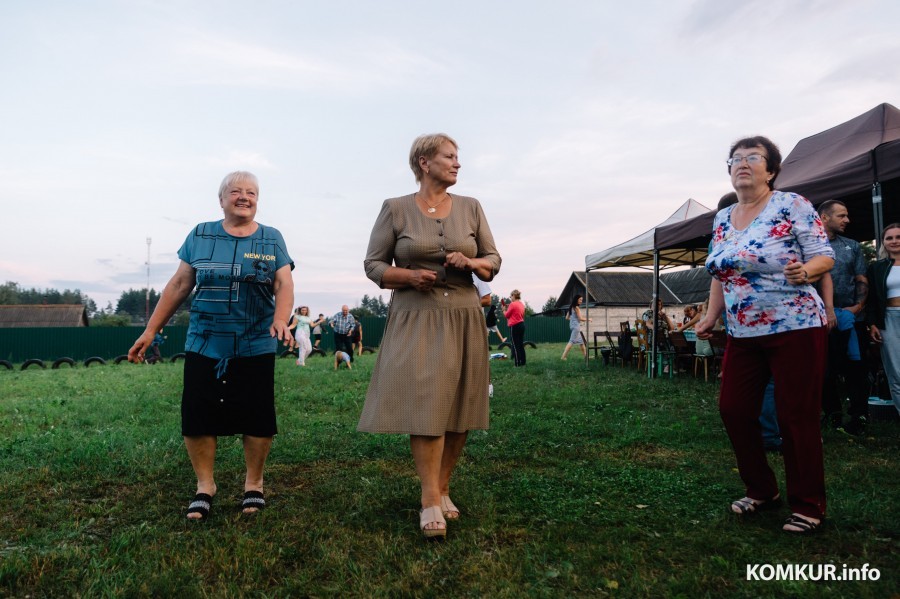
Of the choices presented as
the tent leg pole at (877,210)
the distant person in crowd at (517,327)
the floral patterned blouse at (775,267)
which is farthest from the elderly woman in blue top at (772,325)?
the distant person in crowd at (517,327)

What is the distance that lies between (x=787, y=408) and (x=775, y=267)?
0.66m

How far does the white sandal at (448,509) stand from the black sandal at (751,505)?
1.40m

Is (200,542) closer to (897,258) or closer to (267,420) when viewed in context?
(267,420)

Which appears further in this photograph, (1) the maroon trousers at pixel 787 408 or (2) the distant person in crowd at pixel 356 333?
(2) the distant person in crowd at pixel 356 333

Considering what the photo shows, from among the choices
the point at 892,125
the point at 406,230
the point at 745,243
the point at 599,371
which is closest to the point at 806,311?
the point at 745,243

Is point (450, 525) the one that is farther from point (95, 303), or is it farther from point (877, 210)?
point (95, 303)

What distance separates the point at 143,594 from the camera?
2.18 meters

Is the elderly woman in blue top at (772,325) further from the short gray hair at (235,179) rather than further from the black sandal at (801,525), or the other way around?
the short gray hair at (235,179)

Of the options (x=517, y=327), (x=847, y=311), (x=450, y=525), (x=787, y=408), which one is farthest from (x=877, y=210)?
(x=517, y=327)

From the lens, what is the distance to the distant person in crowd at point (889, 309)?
443 cm

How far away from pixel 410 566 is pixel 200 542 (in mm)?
1038

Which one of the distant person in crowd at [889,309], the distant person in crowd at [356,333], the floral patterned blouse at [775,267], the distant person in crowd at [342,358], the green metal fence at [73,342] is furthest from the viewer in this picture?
the green metal fence at [73,342]

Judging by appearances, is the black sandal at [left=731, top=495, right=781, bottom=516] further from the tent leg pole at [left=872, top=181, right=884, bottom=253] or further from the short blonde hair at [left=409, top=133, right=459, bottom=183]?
the tent leg pole at [left=872, top=181, right=884, bottom=253]

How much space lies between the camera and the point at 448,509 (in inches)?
119
